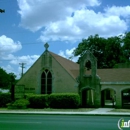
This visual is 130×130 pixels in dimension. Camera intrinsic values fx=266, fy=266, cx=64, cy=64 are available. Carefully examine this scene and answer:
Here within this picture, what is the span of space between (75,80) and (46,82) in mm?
4143

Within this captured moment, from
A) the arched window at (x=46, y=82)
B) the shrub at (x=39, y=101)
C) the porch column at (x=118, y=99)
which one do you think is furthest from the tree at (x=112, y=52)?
the shrub at (x=39, y=101)

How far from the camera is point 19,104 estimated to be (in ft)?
99.2

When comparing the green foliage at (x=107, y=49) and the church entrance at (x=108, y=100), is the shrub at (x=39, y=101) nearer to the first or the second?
the church entrance at (x=108, y=100)

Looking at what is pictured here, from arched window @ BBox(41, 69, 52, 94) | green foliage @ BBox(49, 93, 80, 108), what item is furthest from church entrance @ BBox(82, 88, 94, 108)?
arched window @ BBox(41, 69, 52, 94)

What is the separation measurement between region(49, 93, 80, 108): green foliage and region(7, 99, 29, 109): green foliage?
9.67 feet

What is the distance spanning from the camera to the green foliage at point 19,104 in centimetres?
3027

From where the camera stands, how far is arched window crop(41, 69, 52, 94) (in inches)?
1383

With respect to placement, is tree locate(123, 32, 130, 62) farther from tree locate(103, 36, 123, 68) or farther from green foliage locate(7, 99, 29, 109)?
green foliage locate(7, 99, 29, 109)

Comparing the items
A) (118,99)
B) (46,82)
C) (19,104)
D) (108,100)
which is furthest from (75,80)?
(108,100)

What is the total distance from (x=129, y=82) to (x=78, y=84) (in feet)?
20.3

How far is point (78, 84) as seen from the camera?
33.2 m

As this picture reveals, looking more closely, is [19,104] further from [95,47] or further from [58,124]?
[95,47]

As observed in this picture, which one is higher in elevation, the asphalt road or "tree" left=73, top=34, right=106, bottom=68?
"tree" left=73, top=34, right=106, bottom=68

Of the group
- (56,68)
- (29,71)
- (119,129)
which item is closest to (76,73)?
(56,68)
